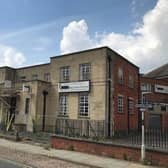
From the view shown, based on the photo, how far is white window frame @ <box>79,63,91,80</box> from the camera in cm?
2098

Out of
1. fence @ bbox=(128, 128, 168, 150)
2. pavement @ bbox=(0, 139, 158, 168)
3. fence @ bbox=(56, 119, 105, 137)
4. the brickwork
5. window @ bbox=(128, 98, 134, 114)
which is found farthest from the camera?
the brickwork

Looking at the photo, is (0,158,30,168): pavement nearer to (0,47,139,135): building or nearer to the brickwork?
(0,47,139,135): building

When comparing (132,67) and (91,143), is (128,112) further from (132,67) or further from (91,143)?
(91,143)

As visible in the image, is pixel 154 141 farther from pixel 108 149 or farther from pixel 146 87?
pixel 146 87

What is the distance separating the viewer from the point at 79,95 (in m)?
21.2

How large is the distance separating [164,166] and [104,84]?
410 inches

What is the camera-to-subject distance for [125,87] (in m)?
23.2

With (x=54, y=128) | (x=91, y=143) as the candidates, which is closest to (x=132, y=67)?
(x=54, y=128)

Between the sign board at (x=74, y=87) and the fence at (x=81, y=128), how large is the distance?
2.92m

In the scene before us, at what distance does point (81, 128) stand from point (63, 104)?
3725 mm

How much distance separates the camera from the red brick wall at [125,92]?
20.9 metres

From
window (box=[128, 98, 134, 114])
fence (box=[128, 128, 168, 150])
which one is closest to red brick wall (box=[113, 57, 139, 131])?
window (box=[128, 98, 134, 114])

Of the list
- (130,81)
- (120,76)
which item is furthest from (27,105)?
(130,81)

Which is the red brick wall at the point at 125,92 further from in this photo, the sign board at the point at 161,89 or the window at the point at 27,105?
the window at the point at 27,105
